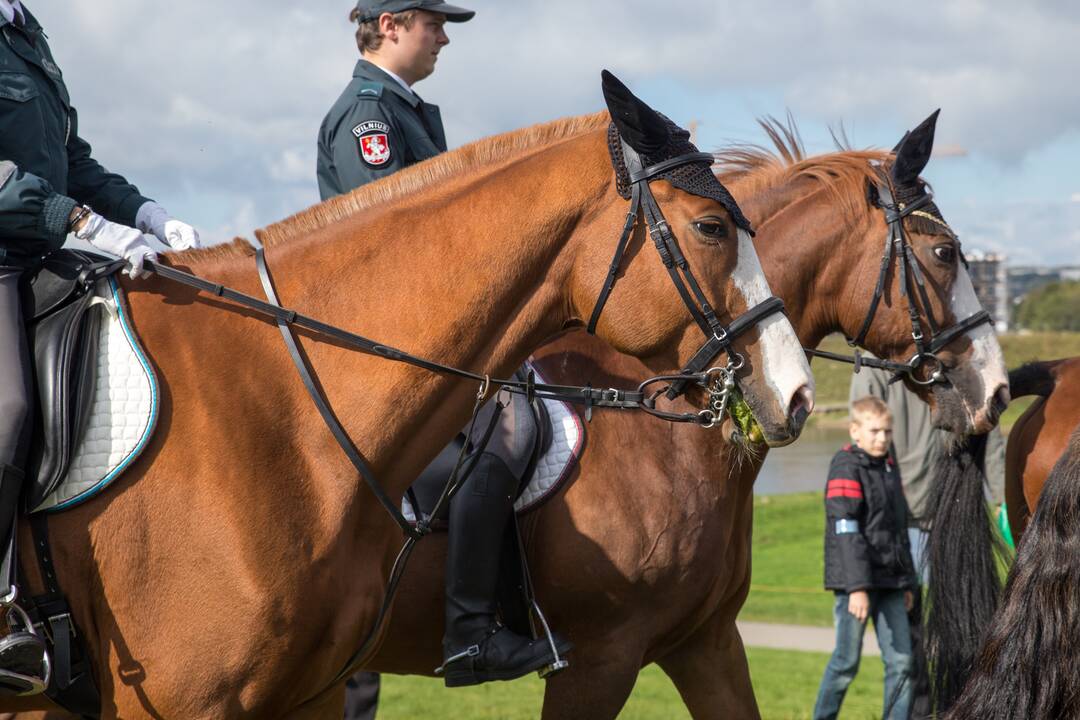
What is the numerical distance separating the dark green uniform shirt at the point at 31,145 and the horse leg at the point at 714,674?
3.14 meters

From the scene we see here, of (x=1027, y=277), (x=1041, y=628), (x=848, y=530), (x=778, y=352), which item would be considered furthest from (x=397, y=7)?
(x=1027, y=277)

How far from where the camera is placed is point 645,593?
4.74m

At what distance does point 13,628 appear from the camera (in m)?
3.30

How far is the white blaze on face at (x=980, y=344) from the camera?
539 centimetres

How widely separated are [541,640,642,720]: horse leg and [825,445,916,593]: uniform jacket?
3023 mm

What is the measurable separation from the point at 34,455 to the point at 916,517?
6.39 m

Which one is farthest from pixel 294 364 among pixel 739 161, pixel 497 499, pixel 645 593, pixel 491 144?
pixel 739 161

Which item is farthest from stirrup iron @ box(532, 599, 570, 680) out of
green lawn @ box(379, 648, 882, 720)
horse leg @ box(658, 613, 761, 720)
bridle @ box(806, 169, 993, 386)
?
green lawn @ box(379, 648, 882, 720)

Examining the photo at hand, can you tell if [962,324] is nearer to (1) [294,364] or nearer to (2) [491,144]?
(2) [491,144]

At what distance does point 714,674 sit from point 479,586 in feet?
4.13

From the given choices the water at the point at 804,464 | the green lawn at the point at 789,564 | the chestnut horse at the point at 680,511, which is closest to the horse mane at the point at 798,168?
the chestnut horse at the point at 680,511

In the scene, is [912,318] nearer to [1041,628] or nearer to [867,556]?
[867,556]

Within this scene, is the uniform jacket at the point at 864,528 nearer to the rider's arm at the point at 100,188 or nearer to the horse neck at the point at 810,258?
the horse neck at the point at 810,258

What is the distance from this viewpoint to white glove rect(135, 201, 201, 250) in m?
4.13
